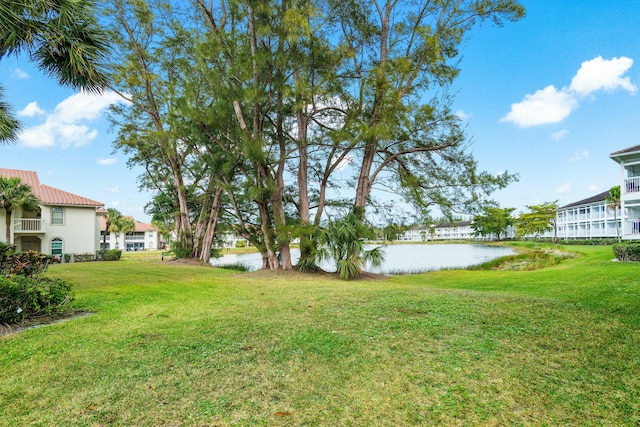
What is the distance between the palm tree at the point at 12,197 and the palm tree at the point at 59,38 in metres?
16.4

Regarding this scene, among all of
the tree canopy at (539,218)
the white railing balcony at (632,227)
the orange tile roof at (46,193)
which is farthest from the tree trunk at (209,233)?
the tree canopy at (539,218)

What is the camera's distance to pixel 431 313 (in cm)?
525

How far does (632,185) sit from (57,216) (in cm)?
3631

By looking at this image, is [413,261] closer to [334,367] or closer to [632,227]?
[632,227]

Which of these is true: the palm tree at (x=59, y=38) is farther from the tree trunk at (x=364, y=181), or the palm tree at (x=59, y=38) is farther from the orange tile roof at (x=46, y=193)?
the orange tile roof at (x=46, y=193)

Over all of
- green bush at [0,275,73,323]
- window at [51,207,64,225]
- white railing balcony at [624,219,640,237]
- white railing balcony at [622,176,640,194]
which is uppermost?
white railing balcony at [622,176,640,194]

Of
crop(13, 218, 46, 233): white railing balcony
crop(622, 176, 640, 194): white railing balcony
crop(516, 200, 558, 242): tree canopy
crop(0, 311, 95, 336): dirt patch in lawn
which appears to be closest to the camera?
crop(0, 311, 95, 336): dirt patch in lawn

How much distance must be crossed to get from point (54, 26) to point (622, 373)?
419 inches

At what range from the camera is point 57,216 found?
85.3 feet

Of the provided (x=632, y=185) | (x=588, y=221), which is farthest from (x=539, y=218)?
(x=632, y=185)

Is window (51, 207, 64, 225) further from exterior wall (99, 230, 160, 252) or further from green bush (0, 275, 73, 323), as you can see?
exterior wall (99, 230, 160, 252)

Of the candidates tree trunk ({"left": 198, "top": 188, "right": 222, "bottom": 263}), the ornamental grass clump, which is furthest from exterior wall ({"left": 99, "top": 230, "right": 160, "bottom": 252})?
the ornamental grass clump

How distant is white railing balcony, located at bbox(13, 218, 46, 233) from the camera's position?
2425 centimetres

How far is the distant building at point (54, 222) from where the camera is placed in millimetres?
25047
